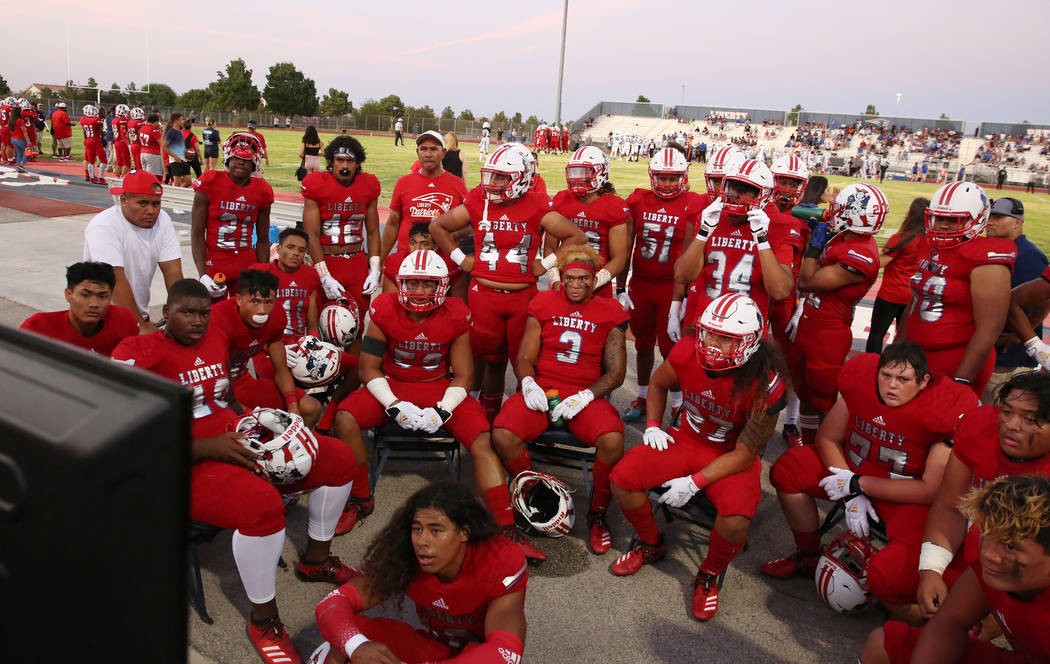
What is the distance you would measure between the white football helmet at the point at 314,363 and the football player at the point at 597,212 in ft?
6.71

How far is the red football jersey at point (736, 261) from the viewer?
17.2 feet

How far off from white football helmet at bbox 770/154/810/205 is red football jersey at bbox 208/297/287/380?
4.34 meters

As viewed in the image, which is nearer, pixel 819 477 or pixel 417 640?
pixel 417 640

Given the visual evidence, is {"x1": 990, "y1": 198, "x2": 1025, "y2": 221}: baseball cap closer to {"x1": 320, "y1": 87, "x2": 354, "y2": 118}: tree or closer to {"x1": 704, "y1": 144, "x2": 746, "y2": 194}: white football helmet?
{"x1": 704, "y1": 144, "x2": 746, "y2": 194}: white football helmet

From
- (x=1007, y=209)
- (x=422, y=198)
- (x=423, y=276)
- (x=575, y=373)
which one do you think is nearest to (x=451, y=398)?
(x=423, y=276)

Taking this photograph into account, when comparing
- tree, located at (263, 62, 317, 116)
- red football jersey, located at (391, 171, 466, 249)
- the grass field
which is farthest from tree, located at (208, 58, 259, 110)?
red football jersey, located at (391, 171, 466, 249)

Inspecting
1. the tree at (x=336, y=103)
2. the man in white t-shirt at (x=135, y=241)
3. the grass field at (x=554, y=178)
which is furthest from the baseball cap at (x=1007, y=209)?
the tree at (x=336, y=103)

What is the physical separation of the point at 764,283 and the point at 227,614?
408cm

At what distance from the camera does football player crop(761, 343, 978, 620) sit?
12.0ft

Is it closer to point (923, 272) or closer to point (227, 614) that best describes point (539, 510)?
point (227, 614)

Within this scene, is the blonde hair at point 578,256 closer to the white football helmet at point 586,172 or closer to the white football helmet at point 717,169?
the white football helmet at point 586,172

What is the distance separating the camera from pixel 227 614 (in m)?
3.73

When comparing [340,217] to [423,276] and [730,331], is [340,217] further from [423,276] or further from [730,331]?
[730,331]

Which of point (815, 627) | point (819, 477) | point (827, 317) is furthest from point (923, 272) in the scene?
point (815, 627)
